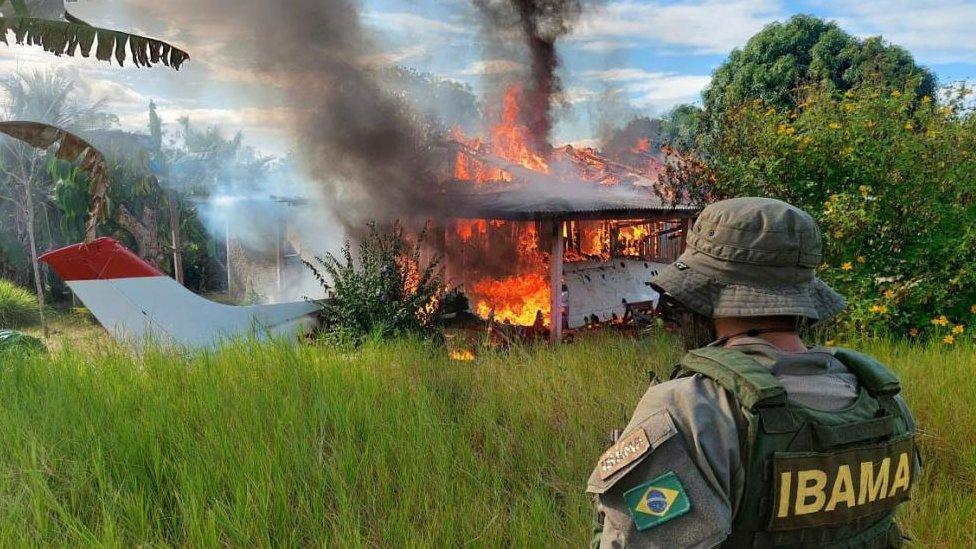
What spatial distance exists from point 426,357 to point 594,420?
1.79 metres

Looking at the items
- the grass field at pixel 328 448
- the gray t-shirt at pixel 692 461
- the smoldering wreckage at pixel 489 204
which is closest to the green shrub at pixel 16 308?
the smoldering wreckage at pixel 489 204

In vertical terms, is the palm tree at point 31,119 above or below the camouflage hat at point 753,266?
above

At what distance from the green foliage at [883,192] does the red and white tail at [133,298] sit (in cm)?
605

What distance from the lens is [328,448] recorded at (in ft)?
10.8

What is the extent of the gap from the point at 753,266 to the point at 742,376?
12.3 inches

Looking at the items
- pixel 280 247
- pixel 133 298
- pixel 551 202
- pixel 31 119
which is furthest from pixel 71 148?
pixel 31 119

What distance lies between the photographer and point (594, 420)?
3.80 meters

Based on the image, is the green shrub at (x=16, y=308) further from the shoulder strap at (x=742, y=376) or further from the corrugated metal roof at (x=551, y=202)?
the shoulder strap at (x=742, y=376)

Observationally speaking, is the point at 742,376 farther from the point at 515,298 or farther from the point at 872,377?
the point at 515,298

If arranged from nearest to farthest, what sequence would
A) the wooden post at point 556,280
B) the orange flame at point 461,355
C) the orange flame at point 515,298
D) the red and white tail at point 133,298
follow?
the orange flame at point 461,355
the red and white tail at point 133,298
the wooden post at point 556,280
the orange flame at point 515,298

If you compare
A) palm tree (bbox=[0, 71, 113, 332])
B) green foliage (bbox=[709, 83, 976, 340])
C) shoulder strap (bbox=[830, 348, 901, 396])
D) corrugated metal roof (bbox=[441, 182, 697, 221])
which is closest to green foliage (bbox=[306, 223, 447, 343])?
corrugated metal roof (bbox=[441, 182, 697, 221])

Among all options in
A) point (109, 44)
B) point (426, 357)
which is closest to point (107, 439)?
point (426, 357)

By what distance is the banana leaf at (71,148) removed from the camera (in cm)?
571

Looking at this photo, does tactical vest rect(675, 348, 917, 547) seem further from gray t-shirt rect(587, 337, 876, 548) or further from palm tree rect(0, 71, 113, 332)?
palm tree rect(0, 71, 113, 332)
